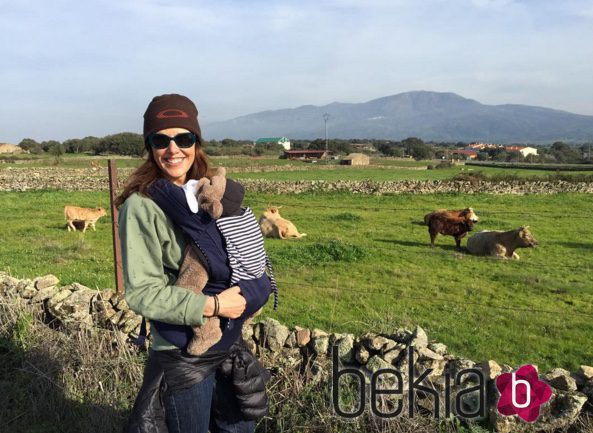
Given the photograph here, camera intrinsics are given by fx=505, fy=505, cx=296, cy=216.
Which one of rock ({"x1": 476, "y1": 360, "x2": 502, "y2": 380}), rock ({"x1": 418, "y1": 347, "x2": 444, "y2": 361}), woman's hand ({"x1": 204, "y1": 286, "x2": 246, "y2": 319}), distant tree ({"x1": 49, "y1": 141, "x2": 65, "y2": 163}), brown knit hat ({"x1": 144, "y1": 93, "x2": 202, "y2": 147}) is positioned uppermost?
distant tree ({"x1": 49, "y1": 141, "x2": 65, "y2": 163})

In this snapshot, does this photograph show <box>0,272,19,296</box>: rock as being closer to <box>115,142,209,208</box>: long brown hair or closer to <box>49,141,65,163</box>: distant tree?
<box>115,142,209,208</box>: long brown hair

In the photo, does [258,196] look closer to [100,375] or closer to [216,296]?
[100,375]

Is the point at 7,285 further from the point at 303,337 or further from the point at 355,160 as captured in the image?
the point at 355,160

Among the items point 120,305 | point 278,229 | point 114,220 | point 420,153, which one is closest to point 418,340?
point 120,305

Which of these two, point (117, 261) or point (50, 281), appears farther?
point (50, 281)

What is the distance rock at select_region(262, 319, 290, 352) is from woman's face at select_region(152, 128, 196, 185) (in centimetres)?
303

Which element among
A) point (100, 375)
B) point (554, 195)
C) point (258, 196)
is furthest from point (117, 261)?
point (554, 195)

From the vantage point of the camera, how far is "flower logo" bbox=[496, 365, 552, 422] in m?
4.20

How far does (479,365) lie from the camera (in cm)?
471

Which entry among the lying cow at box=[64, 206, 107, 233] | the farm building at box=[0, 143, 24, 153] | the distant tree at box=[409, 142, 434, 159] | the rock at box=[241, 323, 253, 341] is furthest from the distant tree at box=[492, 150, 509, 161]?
the rock at box=[241, 323, 253, 341]

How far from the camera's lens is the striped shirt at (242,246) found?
2.62 meters

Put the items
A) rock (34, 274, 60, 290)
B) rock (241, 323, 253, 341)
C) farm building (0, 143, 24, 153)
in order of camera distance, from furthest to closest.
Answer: farm building (0, 143, 24, 153)
rock (34, 274, 60, 290)
rock (241, 323, 253, 341)

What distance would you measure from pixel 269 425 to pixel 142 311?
2.47m

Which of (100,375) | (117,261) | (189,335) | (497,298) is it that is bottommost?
(497,298)
